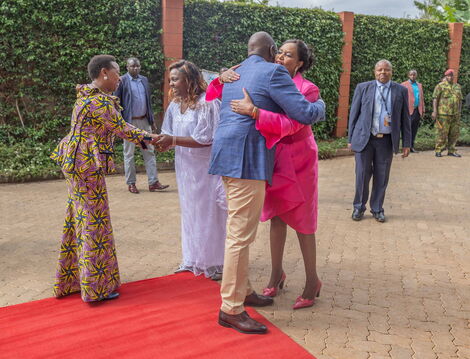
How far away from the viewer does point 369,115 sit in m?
6.47

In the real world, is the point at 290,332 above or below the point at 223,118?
below

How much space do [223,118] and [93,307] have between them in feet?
5.87

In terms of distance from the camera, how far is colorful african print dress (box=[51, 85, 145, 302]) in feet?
12.3

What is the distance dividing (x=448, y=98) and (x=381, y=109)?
250 inches

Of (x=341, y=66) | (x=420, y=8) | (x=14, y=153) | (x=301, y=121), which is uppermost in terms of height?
(x=420, y=8)

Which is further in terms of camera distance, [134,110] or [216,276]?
[134,110]

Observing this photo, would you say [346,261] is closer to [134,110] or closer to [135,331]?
[135,331]

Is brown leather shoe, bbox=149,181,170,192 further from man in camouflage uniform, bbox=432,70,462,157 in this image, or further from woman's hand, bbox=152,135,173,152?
man in camouflage uniform, bbox=432,70,462,157

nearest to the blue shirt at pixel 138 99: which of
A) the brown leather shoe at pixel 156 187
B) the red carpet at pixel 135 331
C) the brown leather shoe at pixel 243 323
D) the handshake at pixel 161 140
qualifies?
the brown leather shoe at pixel 156 187

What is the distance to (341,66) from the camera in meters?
13.4

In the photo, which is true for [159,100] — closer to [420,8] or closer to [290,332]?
[290,332]

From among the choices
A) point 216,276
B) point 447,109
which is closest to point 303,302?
point 216,276

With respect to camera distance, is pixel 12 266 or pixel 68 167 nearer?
pixel 68 167

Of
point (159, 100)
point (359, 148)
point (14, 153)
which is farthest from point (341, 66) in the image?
point (14, 153)
